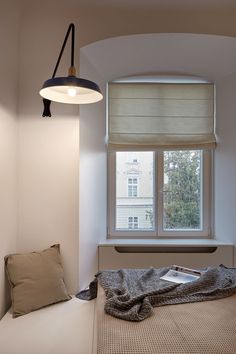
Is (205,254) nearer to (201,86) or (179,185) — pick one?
(179,185)

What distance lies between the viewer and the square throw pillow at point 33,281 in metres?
1.97

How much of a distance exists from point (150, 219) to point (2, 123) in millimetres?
1811

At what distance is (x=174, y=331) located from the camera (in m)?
1.41

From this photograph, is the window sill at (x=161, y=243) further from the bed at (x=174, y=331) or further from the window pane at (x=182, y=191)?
the bed at (x=174, y=331)

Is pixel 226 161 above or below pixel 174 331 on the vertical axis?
above

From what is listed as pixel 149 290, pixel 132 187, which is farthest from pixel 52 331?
pixel 132 187

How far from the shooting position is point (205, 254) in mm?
2832

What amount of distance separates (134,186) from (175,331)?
182 centimetres

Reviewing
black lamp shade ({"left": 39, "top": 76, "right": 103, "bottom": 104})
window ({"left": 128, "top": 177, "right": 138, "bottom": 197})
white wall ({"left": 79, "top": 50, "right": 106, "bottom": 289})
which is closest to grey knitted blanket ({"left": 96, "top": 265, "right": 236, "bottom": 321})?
white wall ({"left": 79, "top": 50, "right": 106, "bottom": 289})

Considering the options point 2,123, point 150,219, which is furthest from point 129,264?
point 2,123

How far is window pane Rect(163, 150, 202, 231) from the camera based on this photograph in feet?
10.2

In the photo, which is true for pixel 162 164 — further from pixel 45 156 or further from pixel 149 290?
pixel 149 290

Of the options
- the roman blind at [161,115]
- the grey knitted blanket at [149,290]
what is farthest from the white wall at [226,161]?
the grey knitted blanket at [149,290]

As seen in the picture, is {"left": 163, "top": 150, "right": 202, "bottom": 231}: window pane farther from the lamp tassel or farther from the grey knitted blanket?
the lamp tassel
